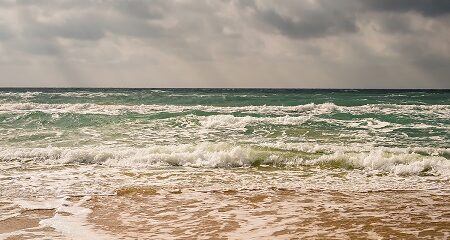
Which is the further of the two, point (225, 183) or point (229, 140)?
point (229, 140)

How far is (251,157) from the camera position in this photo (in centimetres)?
Result: 1416

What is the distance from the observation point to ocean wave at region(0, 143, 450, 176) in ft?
43.2

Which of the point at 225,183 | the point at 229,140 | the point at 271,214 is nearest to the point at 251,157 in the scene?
the point at 225,183

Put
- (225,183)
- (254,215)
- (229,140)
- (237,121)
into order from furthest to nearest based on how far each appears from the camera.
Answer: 1. (237,121)
2. (229,140)
3. (225,183)
4. (254,215)

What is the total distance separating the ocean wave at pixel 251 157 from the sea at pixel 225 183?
0.04m

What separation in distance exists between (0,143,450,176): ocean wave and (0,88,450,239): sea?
36mm

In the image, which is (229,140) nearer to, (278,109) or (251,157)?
(251,157)

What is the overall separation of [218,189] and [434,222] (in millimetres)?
4719

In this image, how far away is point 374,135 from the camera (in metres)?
19.4

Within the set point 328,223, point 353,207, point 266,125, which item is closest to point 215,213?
point 328,223

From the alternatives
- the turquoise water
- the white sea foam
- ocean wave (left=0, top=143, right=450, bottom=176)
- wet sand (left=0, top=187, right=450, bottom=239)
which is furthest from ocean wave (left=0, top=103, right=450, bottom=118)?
wet sand (left=0, top=187, right=450, bottom=239)

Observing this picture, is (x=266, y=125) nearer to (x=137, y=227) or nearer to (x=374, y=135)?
(x=374, y=135)

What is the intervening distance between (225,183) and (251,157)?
343 cm

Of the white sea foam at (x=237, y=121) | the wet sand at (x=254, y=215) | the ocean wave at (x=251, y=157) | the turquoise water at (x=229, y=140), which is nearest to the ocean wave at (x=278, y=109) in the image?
the turquoise water at (x=229, y=140)
